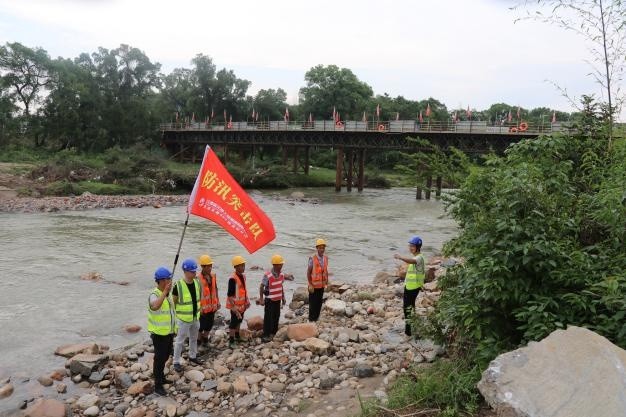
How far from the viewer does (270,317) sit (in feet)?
27.1

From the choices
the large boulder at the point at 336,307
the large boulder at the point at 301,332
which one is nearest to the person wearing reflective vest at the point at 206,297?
the large boulder at the point at 301,332

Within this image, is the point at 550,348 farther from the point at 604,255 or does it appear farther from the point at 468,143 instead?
the point at 468,143

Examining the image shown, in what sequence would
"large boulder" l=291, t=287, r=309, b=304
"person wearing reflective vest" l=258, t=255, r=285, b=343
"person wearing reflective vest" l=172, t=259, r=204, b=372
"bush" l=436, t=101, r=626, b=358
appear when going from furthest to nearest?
"large boulder" l=291, t=287, r=309, b=304 < "person wearing reflective vest" l=258, t=255, r=285, b=343 < "person wearing reflective vest" l=172, t=259, r=204, b=372 < "bush" l=436, t=101, r=626, b=358

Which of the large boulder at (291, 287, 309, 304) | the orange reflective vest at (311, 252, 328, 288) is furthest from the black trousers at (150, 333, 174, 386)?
the large boulder at (291, 287, 309, 304)

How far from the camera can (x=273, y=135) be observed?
1917 inches

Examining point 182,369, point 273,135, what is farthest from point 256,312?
point 273,135

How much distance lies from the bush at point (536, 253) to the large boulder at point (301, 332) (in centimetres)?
291

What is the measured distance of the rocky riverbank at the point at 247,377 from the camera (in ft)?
19.9

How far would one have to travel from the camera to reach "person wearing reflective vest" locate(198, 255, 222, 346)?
24.9 ft

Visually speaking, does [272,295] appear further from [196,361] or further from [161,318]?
[161,318]

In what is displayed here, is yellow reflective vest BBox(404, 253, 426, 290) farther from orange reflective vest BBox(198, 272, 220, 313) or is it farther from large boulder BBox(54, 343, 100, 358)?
large boulder BBox(54, 343, 100, 358)

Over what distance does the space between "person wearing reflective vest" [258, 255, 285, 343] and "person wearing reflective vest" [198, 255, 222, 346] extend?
0.84m

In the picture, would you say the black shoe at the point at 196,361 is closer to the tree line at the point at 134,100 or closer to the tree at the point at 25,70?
the tree line at the point at 134,100

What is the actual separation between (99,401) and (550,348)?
5.63 meters
